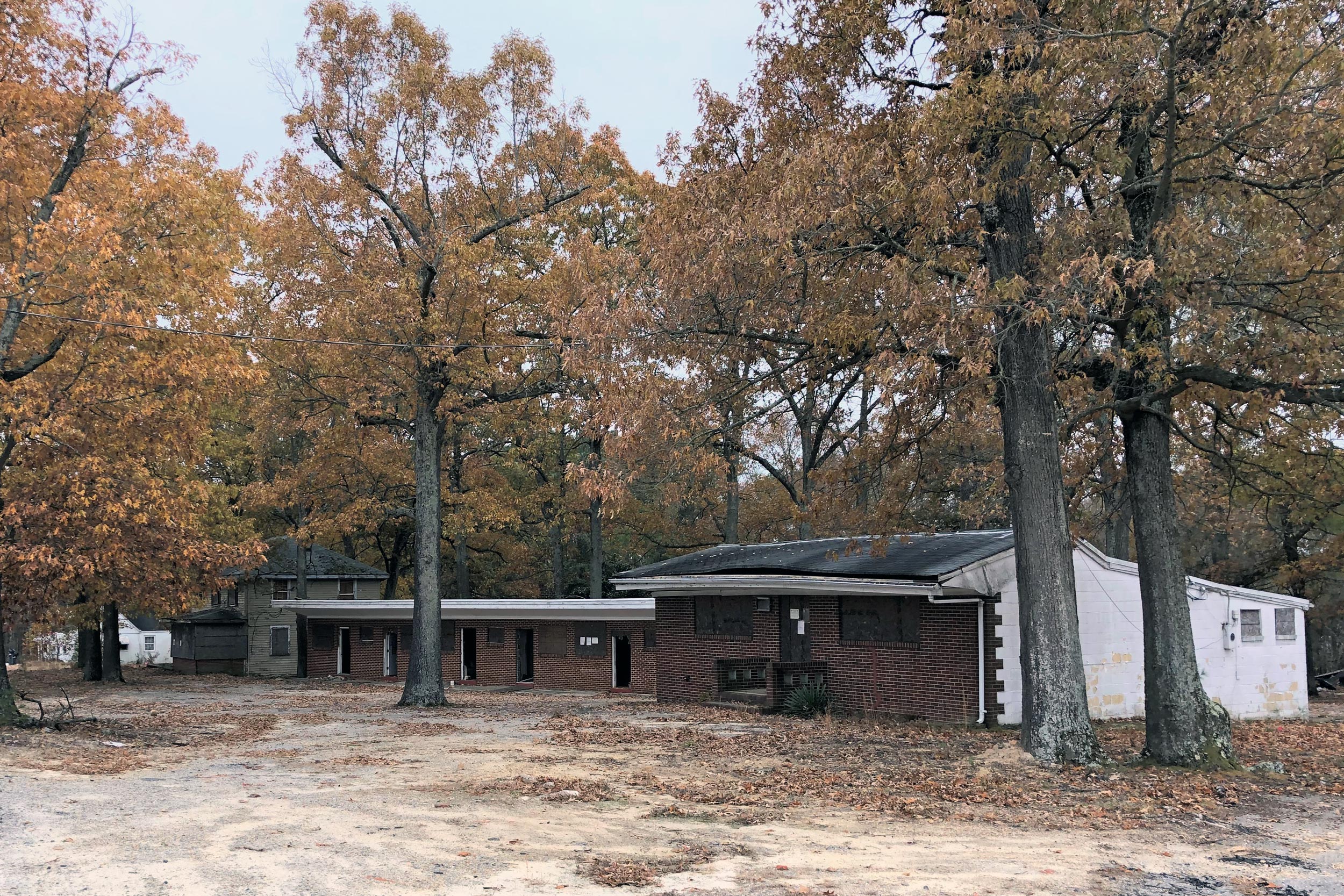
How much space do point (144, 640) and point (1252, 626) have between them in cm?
5696

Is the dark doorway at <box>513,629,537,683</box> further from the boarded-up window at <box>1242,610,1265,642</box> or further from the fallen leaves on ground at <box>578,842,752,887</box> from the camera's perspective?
the fallen leaves on ground at <box>578,842,752,887</box>

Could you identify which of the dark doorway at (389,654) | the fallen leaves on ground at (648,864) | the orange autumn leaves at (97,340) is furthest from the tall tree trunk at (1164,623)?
the dark doorway at (389,654)

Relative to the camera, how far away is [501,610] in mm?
34219

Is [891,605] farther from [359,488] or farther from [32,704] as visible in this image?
[359,488]

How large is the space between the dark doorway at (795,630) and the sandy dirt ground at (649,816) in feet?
13.3

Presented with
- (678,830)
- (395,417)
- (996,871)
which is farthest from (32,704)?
(996,871)

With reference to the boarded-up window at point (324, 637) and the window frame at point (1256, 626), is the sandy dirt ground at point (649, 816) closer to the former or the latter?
the window frame at point (1256, 626)

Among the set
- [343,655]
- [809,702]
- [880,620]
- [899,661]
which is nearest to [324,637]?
[343,655]

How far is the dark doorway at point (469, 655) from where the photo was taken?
1449 inches

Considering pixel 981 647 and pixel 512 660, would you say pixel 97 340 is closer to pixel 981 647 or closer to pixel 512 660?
pixel 981 647

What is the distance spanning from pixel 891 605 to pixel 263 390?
22102 millimetres

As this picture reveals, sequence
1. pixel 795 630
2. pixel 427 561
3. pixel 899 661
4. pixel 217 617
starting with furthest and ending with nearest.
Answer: pixel 217 617 < pixel 427 561 < pixel 795 630 < pixel 899 661

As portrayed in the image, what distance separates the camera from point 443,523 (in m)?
39.8

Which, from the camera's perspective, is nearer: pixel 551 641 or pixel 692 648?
pixel 692 648
